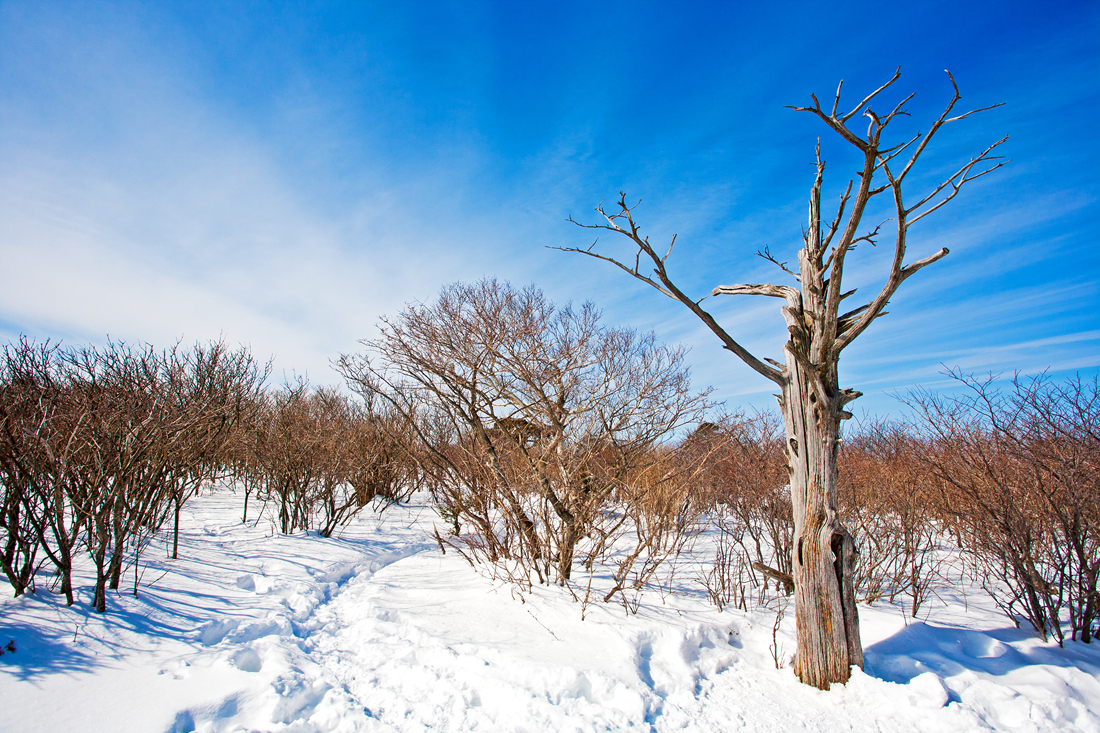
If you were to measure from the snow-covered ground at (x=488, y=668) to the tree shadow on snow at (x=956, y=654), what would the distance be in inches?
0.6

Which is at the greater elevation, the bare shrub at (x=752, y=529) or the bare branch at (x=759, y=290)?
the bare branch at (x=759, y=290)

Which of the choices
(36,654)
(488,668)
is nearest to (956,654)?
(488,668)

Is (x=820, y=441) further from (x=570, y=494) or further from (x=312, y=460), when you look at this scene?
(x=312, y=460)

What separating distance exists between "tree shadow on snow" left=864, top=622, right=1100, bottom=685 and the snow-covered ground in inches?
0.6

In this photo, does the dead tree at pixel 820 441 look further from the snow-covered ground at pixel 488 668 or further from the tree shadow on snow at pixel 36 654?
the tree shadow on snow at pixel 36 654

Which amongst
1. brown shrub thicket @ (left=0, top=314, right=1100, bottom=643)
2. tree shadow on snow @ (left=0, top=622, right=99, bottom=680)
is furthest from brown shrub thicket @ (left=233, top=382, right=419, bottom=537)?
tree shadow on snow @ (left=0, top=622, right=99, bottom=680)

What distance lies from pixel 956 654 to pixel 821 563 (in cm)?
162

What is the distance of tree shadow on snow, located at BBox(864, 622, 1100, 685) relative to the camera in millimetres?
3482

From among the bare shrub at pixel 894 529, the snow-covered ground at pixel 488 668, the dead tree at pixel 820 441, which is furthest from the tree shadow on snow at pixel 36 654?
the bare shrub at pixel 894 529

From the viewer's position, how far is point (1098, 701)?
3203mm

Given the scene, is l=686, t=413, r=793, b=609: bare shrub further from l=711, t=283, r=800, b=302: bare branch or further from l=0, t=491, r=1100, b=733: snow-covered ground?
l=711, t=283, r=800, b=302: bare branch

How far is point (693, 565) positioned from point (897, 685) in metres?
4.83

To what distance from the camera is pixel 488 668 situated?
3678 millimetres

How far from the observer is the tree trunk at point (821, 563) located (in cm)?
328
